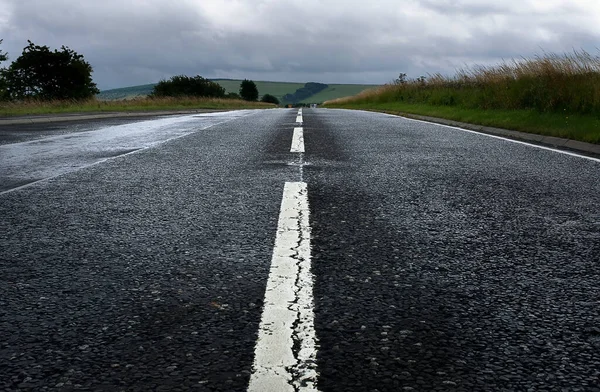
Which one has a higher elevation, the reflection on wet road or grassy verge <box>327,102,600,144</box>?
grassy verge <box>327,102,600,144</box>

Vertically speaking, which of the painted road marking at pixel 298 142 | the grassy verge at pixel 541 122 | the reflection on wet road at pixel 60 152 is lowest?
the reflection on wet road at pixel 60 152

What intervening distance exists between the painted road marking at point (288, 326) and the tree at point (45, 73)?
67.6m

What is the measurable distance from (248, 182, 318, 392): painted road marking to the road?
10mm

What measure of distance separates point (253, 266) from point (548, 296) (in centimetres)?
143

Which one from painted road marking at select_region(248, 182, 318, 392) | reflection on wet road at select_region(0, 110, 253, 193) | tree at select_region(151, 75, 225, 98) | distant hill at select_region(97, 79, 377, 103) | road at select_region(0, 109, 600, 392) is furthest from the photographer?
distant hill at select_region(97, 79, 377, 103)

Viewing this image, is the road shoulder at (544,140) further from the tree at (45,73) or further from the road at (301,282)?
the tree at (45,73)

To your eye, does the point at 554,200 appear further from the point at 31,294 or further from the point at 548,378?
the point at 31,294

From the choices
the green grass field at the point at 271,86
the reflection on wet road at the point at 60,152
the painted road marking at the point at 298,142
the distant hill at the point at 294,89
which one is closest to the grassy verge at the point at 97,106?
the reflection on wet road at the point at 60,152

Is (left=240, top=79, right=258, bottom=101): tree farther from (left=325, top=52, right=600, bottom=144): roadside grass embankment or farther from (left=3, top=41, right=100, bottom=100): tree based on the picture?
(left=325, top=52, right=600, bottom=144): roadside grass embankment

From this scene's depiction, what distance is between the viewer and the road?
217cm

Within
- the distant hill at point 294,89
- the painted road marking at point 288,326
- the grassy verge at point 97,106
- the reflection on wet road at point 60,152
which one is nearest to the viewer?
the painted road marking at point 288,326

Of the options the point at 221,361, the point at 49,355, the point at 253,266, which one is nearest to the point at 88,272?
the point at 253,266

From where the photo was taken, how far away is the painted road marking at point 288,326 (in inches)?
81.4

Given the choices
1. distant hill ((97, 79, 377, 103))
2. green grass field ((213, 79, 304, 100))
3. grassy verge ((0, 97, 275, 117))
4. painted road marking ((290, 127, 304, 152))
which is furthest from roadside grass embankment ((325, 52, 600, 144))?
green grass field ((213, 79, 304, 100))
